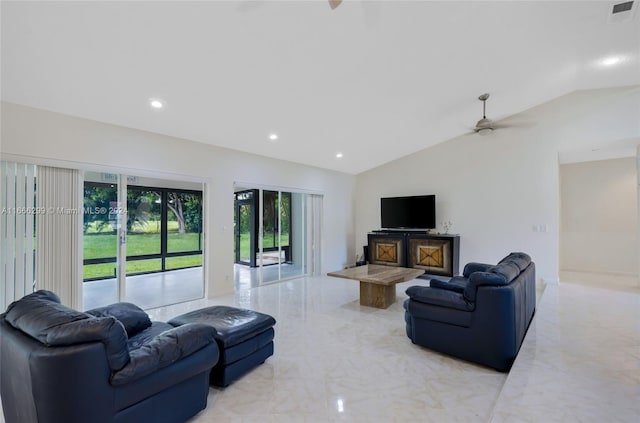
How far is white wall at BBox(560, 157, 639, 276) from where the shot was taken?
6.21m

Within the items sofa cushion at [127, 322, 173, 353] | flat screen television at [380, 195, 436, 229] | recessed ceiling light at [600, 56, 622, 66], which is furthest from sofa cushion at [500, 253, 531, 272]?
sofa cushion at [127, 322, 173, 353]

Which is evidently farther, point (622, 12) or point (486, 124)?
point (486, 124)

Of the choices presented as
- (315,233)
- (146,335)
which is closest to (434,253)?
(315,233)

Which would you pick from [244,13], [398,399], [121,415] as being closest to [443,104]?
[244,13]

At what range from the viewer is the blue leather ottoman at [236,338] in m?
2.37

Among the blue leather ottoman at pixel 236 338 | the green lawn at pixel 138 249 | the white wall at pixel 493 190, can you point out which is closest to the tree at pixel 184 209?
the green lawn at pixel 138 249

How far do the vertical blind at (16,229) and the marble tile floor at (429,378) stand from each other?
8.79ft

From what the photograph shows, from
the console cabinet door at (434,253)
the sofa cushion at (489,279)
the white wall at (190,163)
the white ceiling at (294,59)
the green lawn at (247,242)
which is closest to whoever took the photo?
the white ceiling at (294,59)

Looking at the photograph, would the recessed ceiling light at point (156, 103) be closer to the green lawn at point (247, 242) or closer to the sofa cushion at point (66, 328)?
the sofa cushion at point (66, 328)

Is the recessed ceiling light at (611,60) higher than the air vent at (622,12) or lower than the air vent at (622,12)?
higher

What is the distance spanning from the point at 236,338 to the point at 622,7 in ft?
16.4

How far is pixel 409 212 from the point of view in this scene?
6809mm

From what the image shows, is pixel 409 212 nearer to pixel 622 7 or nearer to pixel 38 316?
pixel 622 7

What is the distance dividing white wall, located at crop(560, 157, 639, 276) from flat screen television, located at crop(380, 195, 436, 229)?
3253 mm
